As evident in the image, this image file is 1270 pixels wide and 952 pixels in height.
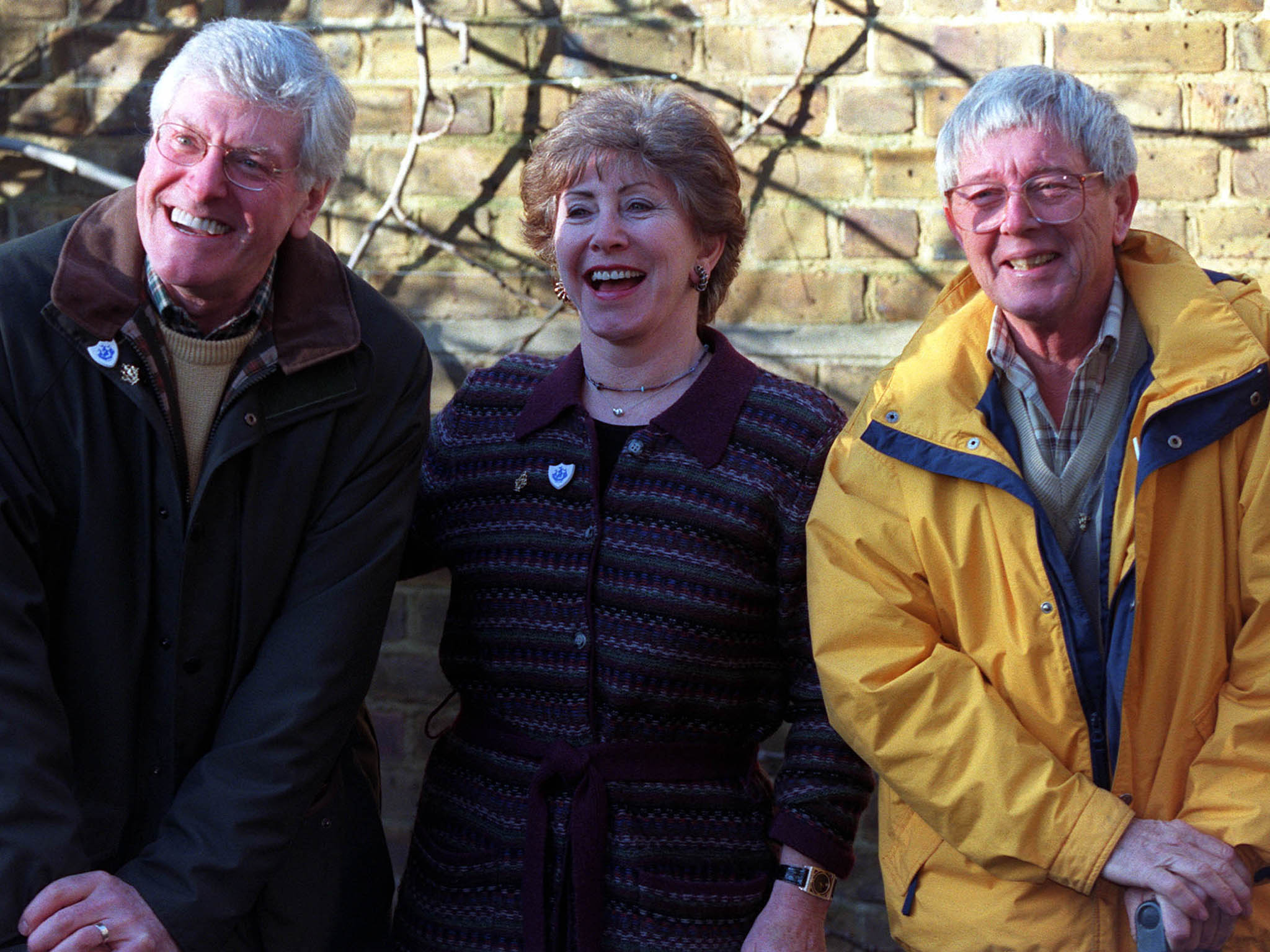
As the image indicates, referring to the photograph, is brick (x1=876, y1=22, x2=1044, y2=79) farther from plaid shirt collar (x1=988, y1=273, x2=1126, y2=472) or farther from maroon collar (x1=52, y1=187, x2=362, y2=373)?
maroon collar (x1=52, y1=187, x2=362, y2=373)

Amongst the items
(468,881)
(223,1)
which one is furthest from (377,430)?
(223,1)

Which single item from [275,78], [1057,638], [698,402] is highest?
[275,78]

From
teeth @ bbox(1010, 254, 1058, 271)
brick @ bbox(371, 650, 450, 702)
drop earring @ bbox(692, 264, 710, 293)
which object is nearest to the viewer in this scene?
teeth @ bbox(1010, 254, 1058, 271)

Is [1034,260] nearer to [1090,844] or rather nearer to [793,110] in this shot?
[1090,844]

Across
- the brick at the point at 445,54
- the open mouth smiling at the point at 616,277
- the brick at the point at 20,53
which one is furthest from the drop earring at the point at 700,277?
the brick at the point at 20,53

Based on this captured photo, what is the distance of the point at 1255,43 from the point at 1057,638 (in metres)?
1.34

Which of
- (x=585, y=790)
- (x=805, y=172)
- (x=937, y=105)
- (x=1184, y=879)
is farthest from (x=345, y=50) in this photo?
(x=1184, y=879)

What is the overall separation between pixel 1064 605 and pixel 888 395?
38cm

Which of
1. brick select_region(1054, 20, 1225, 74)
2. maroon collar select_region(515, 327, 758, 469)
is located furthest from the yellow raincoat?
brick select_region(1054, 20, 1225, 74)

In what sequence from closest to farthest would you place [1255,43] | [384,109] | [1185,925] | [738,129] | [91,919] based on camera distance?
[1185,925], [91,919], [1255,43], [738,129], [384,109]

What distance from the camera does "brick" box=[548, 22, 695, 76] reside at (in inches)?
111

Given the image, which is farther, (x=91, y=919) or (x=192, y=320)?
(x=192, y=320)

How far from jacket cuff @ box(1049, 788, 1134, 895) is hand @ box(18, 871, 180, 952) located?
118 cm

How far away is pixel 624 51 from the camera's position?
2855mm
